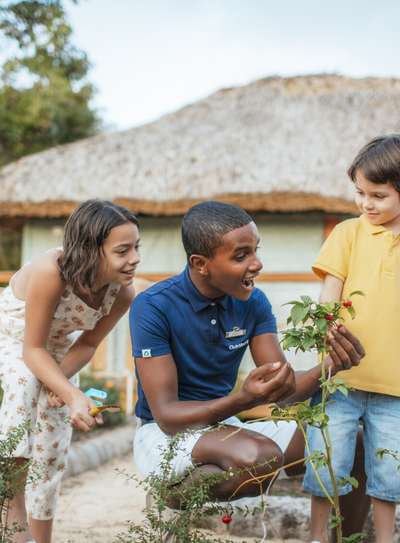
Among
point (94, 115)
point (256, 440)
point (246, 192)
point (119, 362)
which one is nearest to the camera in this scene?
point (256, 440)

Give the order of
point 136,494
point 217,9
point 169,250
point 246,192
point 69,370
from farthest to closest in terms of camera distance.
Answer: point 217,9 → point 169,250 → point 246,192 → point 136,494 → point 69,370

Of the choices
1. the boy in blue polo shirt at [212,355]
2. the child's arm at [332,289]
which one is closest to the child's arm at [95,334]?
the boy in blue polo shirt at [212,355]

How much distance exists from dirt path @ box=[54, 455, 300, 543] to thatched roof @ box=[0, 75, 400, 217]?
496cm

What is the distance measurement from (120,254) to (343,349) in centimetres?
98

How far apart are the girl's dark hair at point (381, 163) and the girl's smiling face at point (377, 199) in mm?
18

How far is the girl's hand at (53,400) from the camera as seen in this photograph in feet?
9.66

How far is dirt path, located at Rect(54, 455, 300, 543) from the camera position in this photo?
3.73 metres

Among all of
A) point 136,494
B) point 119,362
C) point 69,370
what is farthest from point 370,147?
point 119,362

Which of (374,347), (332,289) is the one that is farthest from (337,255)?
(374,347)

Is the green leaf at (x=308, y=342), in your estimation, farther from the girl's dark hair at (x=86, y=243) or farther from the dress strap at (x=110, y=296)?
the dress strap at (x=110, y=296)

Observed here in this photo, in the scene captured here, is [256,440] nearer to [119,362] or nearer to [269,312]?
[269,312]

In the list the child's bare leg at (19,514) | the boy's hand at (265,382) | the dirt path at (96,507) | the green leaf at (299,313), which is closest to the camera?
the green leaf at (299,313)

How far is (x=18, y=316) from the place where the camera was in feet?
10.5

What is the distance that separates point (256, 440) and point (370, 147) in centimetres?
120
